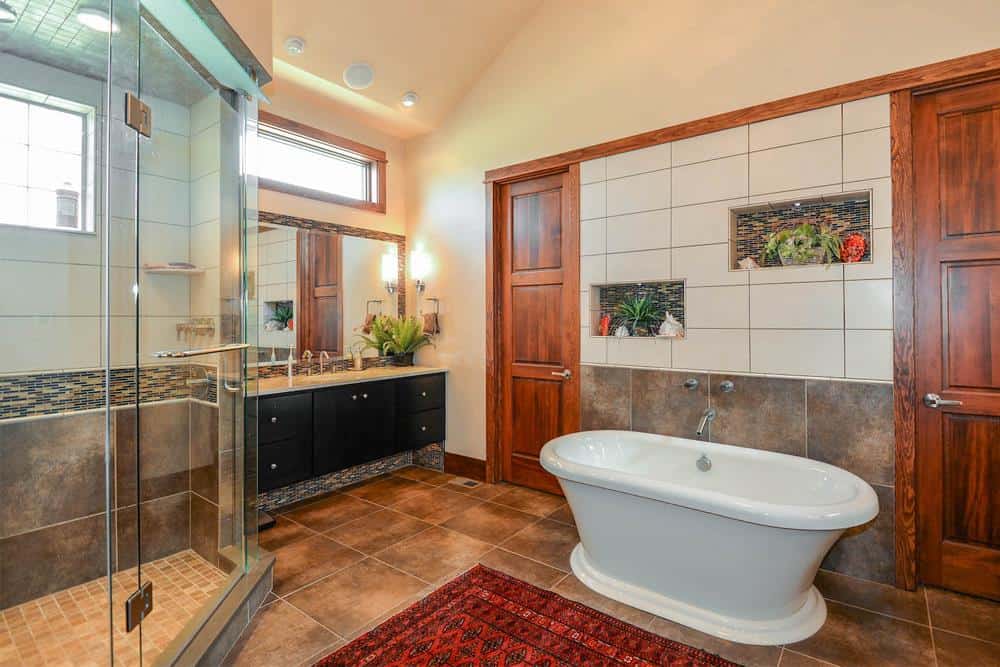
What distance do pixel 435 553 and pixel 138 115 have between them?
2315 millimetres

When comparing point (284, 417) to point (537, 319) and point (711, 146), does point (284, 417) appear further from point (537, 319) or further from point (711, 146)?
point (711, 146)

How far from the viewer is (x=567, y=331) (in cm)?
342

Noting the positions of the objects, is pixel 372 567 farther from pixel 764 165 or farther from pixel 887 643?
pixel 764 165

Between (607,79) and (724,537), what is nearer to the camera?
(724,537)

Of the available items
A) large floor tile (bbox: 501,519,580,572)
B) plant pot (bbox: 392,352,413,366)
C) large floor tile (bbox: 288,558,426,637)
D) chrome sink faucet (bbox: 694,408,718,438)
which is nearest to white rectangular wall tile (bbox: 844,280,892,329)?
chrome sink faucet (bbox: 694,408,718,438)

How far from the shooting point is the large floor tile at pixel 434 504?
3.18 meters

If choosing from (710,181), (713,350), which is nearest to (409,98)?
(710,181)

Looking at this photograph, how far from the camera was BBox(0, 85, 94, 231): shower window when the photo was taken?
176cm

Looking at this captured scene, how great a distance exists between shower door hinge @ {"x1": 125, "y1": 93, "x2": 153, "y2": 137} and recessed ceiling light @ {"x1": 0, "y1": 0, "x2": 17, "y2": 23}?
1.66 feet

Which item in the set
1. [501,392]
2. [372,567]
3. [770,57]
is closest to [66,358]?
[372,567]

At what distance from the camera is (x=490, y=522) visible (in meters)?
Result: 3.07

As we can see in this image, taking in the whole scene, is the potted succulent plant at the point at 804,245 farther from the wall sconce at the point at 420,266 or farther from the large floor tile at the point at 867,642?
the wall sconce at the point at 420,266

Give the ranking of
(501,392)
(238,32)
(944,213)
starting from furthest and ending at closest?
1. (501,392)
2. (944,213)
3. (238,32)

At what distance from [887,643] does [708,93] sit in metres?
2.70
